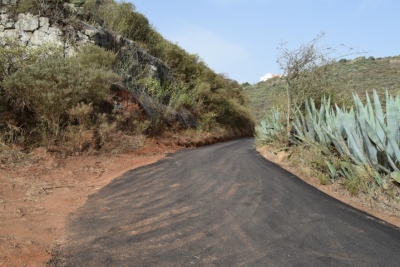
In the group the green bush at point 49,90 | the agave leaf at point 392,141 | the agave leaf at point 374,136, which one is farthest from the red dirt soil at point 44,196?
the agave leaf at point 392,141

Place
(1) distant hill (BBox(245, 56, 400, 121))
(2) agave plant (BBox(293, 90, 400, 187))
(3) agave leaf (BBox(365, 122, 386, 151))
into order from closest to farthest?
1. (2) agave plant (BBox(293, 90, 400, 187))
2. (3) agave leaf (BBox(365, 122, 386, 151))
3. (1) distant hill (BBox(245, 56, 400, 121))

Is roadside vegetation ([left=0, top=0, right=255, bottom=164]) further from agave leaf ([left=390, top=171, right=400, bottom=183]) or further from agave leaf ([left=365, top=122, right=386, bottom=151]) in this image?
agave leaf ([left=390, top=171, right=400, bottom=183])

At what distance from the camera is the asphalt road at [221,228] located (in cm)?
336

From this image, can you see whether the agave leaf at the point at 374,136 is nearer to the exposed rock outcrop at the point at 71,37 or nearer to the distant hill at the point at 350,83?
the distant hill at the point at 350,83

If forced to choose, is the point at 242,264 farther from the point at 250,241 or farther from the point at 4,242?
the point at 4,242

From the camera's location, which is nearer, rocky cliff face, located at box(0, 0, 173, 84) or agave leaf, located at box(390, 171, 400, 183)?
agave leaf, located at box(390, 171, 400, 183)

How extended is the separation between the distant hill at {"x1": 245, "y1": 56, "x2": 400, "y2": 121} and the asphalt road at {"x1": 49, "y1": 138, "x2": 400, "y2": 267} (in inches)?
172

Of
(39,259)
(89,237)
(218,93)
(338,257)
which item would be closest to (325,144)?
(338,257)

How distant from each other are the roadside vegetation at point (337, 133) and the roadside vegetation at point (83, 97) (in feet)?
17.4

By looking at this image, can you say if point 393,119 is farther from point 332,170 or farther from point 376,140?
point 332,170

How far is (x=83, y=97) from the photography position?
9.49 metres

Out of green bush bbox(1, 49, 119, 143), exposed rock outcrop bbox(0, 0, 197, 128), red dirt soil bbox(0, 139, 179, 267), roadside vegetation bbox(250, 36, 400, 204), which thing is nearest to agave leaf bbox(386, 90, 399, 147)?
roadside vegetation bbox(250, 36, 400, 204)

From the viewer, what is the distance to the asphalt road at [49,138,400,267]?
336 cm

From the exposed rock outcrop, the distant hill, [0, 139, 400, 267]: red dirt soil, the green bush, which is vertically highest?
the distant hill
